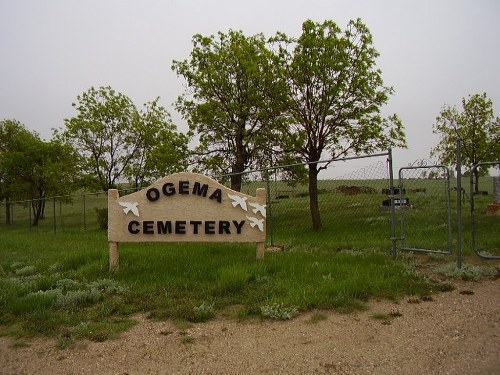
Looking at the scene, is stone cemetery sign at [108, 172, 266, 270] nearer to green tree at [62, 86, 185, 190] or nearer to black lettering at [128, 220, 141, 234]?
black lettering at [128, 220, 141, 234]

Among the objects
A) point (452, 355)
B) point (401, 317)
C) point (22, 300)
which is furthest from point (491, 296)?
point (22, 300)

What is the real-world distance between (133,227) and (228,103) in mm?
12242

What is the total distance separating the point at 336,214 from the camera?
1188 cm

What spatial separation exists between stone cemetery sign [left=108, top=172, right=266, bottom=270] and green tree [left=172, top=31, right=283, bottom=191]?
31.2 ft

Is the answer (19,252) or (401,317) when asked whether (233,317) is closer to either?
(401,317)

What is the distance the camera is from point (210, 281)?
22.6 ft

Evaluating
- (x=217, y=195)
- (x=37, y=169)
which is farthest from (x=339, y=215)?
(x=37, y=169)

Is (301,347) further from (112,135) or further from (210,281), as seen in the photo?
(112,135)

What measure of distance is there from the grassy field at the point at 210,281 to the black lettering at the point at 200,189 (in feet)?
4.31

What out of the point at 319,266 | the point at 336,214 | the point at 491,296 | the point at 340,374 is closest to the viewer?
the point at 340,374

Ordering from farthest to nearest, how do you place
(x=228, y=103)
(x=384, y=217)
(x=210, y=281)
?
(x=228, y=103) < (x=384, y=217) < (x=210, y=281)

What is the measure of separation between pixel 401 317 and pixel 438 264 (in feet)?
10.3

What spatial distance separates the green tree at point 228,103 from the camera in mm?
18438

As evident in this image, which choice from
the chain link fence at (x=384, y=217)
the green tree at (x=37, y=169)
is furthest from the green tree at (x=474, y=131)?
the green tree at (x=37, y=169)
